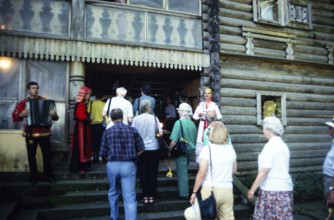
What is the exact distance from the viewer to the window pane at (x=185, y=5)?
8.66 meters

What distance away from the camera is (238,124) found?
9164mm

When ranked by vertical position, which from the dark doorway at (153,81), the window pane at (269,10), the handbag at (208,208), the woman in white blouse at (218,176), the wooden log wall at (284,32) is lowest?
the handbag at (208,208)

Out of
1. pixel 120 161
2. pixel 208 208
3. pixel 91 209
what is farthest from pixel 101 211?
pixel 208 208

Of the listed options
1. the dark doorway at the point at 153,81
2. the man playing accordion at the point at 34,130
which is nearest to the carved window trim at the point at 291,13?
the dark doorway at the point at 153,81

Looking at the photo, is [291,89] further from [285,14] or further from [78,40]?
[78,40]

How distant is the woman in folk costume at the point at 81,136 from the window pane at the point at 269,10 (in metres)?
6.84

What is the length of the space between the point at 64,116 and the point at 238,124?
521cm

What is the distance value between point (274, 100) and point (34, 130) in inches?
301

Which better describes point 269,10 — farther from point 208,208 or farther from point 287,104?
point 208,208

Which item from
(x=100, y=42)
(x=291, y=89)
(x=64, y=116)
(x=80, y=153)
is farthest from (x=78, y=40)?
(x=291, y=89)

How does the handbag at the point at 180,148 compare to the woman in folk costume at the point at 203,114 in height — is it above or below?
below

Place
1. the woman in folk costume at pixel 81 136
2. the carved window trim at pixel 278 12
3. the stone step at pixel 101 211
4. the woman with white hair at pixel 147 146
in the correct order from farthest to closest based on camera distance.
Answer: the carved window trim at pixel 278 12 → the woman in folk costume at pixel 81 136 → the woman with white hair at pixel 147 146 → the stone step at pixel 101 211

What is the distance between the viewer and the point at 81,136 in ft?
21.4

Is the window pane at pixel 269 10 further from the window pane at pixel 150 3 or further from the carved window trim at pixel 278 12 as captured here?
the window pane at pixel 150 3
